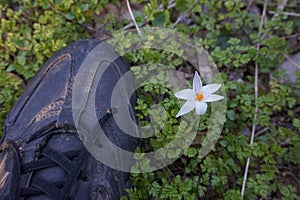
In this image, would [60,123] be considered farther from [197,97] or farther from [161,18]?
[161,18]

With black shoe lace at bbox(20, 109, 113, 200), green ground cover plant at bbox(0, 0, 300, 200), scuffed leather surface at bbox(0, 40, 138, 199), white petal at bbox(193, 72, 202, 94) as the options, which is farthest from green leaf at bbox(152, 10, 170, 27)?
black shoe lace at bbox(20, 109, 113, 200)

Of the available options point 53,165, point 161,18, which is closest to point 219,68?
point 161,18

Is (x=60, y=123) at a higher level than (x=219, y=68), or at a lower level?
higher

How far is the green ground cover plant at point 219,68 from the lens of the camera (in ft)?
7.04

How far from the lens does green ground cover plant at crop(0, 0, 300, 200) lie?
2146mm

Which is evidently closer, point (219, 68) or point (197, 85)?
point (197, 85)

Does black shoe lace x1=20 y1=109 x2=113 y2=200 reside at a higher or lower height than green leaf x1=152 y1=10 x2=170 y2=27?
lower

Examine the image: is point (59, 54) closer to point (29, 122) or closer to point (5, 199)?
point (29, 122)

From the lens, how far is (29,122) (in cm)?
212

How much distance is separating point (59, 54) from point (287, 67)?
5.37 ft

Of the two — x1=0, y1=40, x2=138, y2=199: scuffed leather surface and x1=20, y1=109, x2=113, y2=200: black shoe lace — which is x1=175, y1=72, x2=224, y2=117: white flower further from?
x1=20, y1=109, x2=113, y2=200: black shoe lace

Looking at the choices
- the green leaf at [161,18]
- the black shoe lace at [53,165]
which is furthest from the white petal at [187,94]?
the green leaf at [161,18]

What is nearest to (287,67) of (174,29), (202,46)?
(202,46)

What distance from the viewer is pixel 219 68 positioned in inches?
98.9
